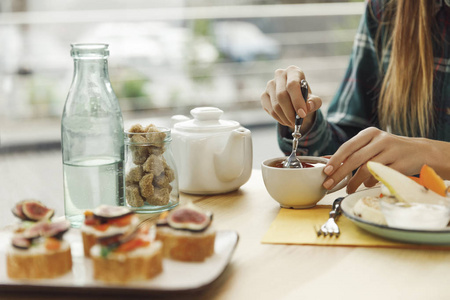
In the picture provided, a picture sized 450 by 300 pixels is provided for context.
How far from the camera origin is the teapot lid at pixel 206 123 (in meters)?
1.16

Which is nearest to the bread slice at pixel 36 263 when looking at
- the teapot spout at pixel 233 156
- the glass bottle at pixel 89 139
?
the glass bottle at pixel 89 139

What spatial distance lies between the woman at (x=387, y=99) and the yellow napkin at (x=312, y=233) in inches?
4.2

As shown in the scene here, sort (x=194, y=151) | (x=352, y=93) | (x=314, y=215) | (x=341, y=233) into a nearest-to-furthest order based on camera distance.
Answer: (x=341, y=233) < (x=314, y=215) < (x=194, y=151) < (x=352, y=93)

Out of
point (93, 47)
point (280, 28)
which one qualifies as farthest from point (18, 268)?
point (280, 28)

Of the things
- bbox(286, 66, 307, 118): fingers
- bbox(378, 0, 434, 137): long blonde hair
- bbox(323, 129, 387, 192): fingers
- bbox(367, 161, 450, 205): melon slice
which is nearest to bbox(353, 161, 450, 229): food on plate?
bbox(367, 161, 450, 205): melon slice

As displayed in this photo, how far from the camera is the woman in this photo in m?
1.11

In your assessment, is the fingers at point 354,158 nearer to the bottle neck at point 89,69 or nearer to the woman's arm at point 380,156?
the woman's arm at point 380,156

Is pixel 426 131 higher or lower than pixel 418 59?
lower

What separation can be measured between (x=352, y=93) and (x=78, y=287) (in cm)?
118

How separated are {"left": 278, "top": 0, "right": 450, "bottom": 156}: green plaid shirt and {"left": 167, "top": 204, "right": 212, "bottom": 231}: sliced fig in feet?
2.43

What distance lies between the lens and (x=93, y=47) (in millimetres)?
956

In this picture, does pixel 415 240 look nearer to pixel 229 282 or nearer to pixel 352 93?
pixel 229 282

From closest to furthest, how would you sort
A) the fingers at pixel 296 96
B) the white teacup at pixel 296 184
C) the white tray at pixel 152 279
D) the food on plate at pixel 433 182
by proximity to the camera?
1. the white tray at pixel 152 279
2. the food on plate at pixel 433 182
3. the white teacup at pixel 296 184
4. the fingers at pixel 296 96

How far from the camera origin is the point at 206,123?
1.17m
